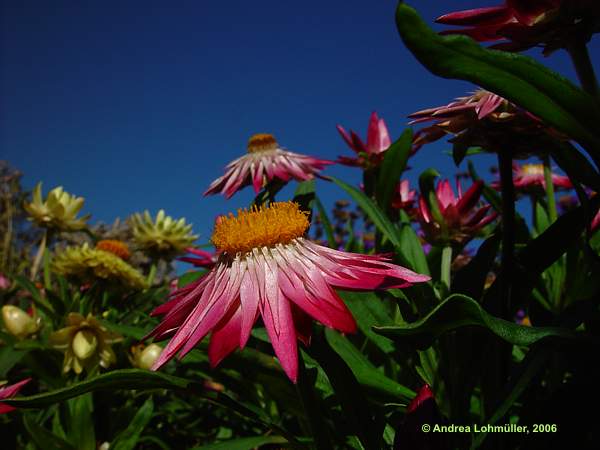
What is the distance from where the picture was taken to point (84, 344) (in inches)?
59.2

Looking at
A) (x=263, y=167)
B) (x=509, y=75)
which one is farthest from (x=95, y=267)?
(x=509, y=75)

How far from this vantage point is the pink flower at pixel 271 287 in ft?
2.36

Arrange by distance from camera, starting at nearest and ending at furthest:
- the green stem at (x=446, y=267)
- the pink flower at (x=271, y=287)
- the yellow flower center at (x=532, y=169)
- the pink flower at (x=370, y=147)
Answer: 1. the pink flower at (x=271, y=287)
2. the green stem at (x=446, y=267)
3. the pink flower at (x=370, y=147)
4. the yellow flower center at (x=532, y=169)

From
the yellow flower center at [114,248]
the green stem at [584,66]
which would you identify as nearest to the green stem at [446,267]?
the green stem at [584,66]

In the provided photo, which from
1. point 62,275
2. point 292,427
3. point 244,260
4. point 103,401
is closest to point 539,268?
point 244,260

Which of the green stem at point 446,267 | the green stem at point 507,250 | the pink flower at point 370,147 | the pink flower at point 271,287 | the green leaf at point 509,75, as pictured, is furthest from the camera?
the pink flower at point 370,147

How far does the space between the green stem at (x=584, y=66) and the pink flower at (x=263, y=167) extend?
125 centimetres

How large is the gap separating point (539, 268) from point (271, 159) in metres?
1.36

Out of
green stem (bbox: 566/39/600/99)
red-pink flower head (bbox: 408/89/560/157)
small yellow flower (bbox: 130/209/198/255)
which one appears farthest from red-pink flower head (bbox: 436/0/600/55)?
small yellow flower (bbox: 130/209/198/255)

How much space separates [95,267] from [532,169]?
2.22 meters

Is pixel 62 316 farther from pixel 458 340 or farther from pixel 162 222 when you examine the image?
pixel 458 340

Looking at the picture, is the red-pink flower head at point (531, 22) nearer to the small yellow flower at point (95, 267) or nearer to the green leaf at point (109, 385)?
the green leaf at point (109, 385)

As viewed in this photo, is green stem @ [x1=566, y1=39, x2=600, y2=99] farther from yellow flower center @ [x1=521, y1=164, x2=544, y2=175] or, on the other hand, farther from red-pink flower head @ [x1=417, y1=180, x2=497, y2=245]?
yellow flower center @ [x1=521, y1=164, x2=544, y2=175]

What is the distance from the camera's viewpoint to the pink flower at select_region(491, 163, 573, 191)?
7.07 feet
